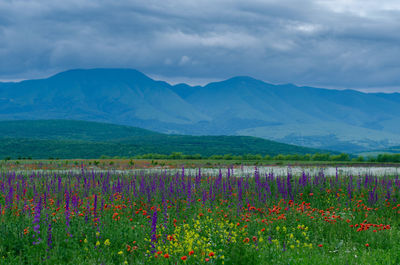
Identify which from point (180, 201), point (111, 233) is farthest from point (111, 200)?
point (111, 233)

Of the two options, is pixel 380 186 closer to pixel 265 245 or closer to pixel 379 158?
pixel 265 245

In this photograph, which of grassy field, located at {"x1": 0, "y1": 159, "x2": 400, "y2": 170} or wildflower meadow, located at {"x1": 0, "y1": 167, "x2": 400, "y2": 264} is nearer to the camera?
wildflower meadow, located at {"x1": 0, "y1": 167, "x2": 400, "y2": 264}

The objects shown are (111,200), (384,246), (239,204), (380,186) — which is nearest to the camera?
(384,246)

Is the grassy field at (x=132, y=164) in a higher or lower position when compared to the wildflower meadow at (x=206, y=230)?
higher

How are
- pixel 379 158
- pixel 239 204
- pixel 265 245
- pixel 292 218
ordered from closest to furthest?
1. pixel 265 245
2. pixel 292 218
3. pixel 239 204
4. pixel 379 158

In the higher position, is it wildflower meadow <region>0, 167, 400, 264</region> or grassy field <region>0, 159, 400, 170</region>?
grassy field <region>0, 159, 400, 170</region>

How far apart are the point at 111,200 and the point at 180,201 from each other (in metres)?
2.26

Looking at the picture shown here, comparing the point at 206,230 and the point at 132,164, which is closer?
the point at 206,230

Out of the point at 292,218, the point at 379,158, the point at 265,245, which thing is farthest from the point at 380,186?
the point at 379,158

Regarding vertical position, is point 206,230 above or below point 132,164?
below

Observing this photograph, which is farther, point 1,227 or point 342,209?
point 342,209

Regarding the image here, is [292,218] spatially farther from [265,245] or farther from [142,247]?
[142,247]

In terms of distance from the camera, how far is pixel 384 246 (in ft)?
33.3

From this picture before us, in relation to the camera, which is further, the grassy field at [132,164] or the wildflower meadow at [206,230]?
the grassy field at [132,164]
